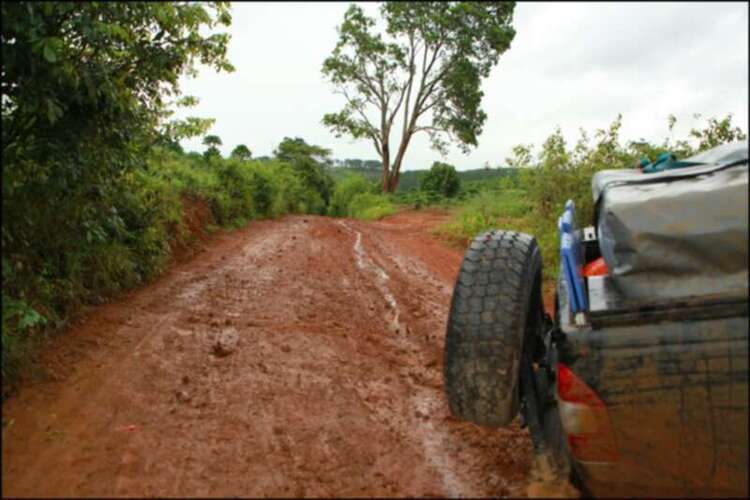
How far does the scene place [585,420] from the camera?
8.57 ft

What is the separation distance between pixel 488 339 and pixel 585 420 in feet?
1.91

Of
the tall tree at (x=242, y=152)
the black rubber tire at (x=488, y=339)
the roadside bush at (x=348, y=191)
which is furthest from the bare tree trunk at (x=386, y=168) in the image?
the black rubber tire at (x=488, y=339)

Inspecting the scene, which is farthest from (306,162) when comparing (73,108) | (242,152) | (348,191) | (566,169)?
(73,108)

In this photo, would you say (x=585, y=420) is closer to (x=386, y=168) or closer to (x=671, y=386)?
(x=671, y=386)

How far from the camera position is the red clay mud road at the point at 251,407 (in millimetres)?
3145

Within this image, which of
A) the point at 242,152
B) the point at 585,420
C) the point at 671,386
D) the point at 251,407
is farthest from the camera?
the point at 242,152

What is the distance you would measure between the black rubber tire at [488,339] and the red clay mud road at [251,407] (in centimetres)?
48

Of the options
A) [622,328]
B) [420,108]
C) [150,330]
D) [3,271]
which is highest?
[420,108]

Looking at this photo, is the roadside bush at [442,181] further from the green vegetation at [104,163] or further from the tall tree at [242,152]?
the green vegetation at [104,163]

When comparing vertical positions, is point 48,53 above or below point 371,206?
above

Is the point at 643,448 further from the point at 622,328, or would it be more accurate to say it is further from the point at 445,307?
the point at 445,307

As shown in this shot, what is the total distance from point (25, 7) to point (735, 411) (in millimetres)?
4284

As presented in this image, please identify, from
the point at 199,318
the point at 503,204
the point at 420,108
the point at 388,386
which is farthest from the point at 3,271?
the point at 420,108

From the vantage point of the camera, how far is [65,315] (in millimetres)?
5461
